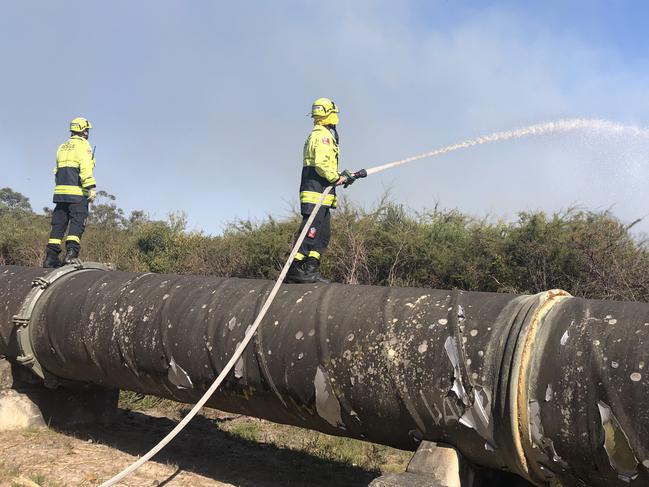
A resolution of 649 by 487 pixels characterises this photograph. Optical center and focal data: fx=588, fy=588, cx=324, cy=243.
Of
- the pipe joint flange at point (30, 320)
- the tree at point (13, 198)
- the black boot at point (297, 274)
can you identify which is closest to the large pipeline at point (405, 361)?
the pipe joint flange at point (30, 320)

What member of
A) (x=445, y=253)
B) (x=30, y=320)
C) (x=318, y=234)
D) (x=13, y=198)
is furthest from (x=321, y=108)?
(x=13, y=198)

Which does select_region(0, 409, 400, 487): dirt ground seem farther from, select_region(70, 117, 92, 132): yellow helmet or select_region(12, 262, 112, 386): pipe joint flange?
select_region(70, 117, 92, 132): yellow helmet

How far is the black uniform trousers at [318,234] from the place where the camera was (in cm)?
Answer: 550

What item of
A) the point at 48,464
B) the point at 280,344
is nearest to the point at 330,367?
the point at 280,344

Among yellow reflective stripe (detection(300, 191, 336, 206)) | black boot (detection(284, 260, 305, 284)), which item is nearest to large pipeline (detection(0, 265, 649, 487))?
black boot (detection(284, 260, 305, 284))

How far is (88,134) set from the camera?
7.62 metres

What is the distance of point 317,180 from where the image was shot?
18.7 ft

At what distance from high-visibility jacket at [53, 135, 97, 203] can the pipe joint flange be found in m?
2.65

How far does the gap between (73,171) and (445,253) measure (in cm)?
550

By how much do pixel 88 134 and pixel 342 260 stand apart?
14.5 ft

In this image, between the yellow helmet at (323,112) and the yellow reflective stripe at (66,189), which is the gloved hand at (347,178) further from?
the yellow reflective stripe at (66,189)

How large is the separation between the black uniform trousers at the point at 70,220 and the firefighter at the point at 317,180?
10.4 feet

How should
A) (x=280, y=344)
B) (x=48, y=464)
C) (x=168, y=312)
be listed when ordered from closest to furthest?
(x=280, y=344) < (x=168, y=312) < (x=48, y=464)

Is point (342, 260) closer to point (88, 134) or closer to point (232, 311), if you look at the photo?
point (88, 134)
